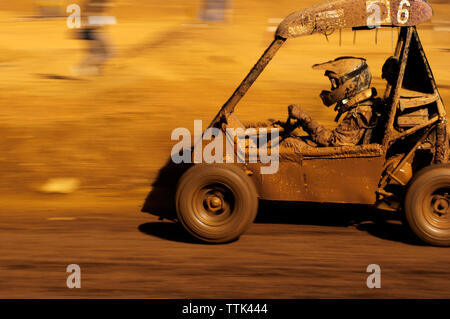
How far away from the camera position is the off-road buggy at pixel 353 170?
17.4ft

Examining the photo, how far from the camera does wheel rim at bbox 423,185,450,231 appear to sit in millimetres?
5414

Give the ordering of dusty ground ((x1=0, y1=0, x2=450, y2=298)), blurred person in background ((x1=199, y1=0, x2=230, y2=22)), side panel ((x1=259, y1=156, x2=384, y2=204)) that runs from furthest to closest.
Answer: blurred person in background ((x1=199, y1=0, x2=230, y2=22)) → side panel ((x1=259, y1=156, x2=384, y2=204)) → dusty ground ((x1=0, y1=0, x2=450, y2=298))

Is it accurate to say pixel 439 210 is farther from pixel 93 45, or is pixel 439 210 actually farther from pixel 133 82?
pixel 93 45

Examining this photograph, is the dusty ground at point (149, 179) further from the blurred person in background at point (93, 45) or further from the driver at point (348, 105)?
the driver at point (348, 105)

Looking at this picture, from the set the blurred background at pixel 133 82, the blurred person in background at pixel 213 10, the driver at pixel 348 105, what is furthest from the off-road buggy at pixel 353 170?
the blurred person in background at pixel 213 10

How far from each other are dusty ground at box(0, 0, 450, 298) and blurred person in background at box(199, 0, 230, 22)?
1375 mm

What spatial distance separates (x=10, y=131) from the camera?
812cm

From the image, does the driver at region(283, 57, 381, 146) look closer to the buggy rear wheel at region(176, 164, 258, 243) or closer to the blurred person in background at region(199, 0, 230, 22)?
the buggy rear wheel at region(176, 164, 258, 243)

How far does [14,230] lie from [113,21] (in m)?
10.6

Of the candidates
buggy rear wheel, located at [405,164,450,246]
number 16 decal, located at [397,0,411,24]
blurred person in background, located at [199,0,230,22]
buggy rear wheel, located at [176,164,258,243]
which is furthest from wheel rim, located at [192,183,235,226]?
blurred person in background, located at [199,0,230,22]

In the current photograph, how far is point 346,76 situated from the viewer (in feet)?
18.5

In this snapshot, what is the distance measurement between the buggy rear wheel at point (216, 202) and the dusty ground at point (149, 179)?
19cm

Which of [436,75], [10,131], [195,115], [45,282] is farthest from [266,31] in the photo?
[45,282]
